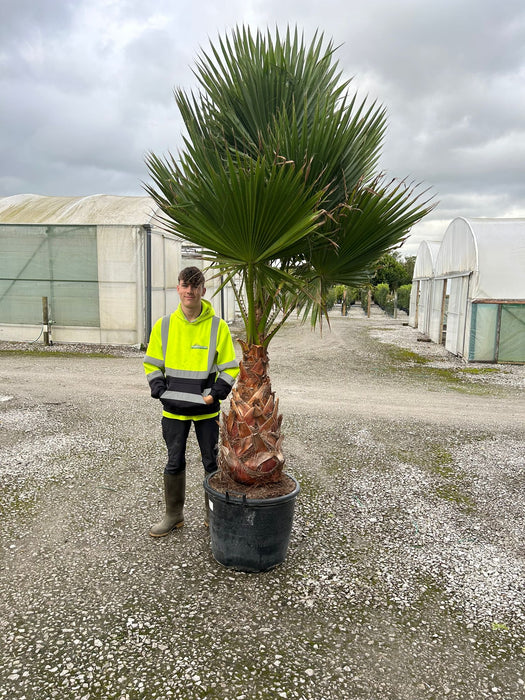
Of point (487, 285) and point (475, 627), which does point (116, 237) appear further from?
point (475, 627)

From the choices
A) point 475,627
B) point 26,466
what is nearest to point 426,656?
point 475,627

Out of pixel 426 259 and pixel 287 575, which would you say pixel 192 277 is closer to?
pixel 287 575

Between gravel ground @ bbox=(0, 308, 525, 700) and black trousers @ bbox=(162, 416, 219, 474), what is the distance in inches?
23.3

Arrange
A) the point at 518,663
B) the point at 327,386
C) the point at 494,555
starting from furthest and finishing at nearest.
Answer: the point at 327,386, the point at 494,555, the point at 518,663

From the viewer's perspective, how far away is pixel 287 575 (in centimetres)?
349

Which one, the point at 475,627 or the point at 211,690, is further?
the point at 475,627

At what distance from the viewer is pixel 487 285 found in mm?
12977

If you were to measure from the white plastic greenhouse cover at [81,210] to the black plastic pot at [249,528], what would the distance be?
35.3 ft

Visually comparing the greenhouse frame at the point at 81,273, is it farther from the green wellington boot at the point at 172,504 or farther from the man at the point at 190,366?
the green wellington boot at the point at 172,504

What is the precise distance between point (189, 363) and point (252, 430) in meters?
0.71

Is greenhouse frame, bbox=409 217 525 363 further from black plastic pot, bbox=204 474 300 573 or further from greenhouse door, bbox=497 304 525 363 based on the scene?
black plastic pot, bbox=204 474 300 573

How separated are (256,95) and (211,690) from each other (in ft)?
11.9

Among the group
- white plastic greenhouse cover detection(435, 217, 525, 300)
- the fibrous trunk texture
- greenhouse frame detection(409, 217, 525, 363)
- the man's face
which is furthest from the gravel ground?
white plastic greenhouse cover detection(435, 217, 525, 300)

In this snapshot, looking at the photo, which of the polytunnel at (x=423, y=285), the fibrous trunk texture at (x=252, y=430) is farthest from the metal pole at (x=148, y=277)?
the polytunnel at (x=423, y=285)
